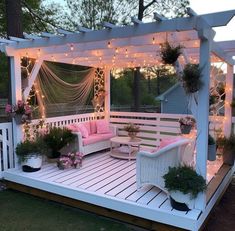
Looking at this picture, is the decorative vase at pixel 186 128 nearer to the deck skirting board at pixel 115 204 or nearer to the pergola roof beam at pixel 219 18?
the deck skirting board at pixel 115 204

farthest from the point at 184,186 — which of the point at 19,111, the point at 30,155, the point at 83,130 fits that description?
the point at 83,130

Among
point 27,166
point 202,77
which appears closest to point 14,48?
point 27,166

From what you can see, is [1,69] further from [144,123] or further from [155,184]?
[155,184]

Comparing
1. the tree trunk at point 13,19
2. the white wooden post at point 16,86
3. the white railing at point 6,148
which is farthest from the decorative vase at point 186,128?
the tree trunk at point 13,19

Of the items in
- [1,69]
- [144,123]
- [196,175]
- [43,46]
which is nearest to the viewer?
[196,175]

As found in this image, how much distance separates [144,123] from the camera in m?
7.09

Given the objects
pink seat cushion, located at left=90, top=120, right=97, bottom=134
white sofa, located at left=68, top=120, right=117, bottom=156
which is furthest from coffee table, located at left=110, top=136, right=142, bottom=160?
pink seat cushion, located at left=90, top=120, right=97, bottom=134

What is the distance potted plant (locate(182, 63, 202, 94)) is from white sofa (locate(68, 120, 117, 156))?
2.99m

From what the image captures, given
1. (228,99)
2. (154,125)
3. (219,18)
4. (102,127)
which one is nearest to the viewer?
(219,18)

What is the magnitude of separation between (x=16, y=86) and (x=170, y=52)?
2.94 m

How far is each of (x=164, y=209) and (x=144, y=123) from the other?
4.04m

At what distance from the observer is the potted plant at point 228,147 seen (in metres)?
5.09

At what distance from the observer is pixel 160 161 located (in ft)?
11.7

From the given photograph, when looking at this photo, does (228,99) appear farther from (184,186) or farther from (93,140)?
(184,186)
